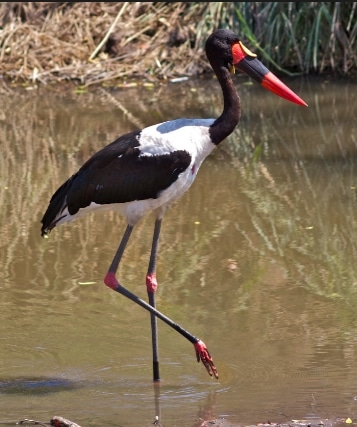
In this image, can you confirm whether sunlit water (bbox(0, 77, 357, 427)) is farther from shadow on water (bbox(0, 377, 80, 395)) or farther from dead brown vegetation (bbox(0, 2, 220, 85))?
dead brown vegetation (bbox(0, 2, 220, 85))

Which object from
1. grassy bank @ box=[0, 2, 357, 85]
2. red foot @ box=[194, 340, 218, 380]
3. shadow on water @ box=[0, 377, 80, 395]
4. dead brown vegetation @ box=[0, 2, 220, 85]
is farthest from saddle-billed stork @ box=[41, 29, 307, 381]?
dead brown vegetation @ box=[0, 2, 220, 85]

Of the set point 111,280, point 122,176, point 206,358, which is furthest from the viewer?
point 111,280

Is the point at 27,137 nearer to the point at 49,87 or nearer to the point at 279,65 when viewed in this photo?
the point at 49,87

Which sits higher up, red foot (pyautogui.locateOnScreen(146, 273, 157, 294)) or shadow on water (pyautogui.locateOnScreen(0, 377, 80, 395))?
red foot (pyautogui.locateOnScreen(146, 273, 157, 294))

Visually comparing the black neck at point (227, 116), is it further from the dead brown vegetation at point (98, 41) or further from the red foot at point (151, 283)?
the dead brown vegetation at point (98, 41)

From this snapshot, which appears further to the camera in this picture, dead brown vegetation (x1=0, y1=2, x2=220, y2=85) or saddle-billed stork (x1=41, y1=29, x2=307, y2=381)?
dead brown vegetation (x1=0, y1=2, x2=220, y2=85)

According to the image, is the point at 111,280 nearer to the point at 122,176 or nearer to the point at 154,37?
the point at 122,176

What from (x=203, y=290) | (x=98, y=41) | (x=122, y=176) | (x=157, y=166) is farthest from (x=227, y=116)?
(x=98, y=41)

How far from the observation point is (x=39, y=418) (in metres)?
4.47

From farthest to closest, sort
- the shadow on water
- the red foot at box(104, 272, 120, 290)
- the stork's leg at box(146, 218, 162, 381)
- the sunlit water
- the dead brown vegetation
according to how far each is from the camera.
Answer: the dead brown vegetation, the red foot at box(104, 272, 120, 290), the stork's leg at box(146, 218, 162, 381), the shadow on water, the sunlit water

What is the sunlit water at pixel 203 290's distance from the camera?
4.74m

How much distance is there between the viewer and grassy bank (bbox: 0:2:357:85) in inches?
500

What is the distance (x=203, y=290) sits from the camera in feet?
20.2

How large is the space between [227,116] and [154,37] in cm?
867
